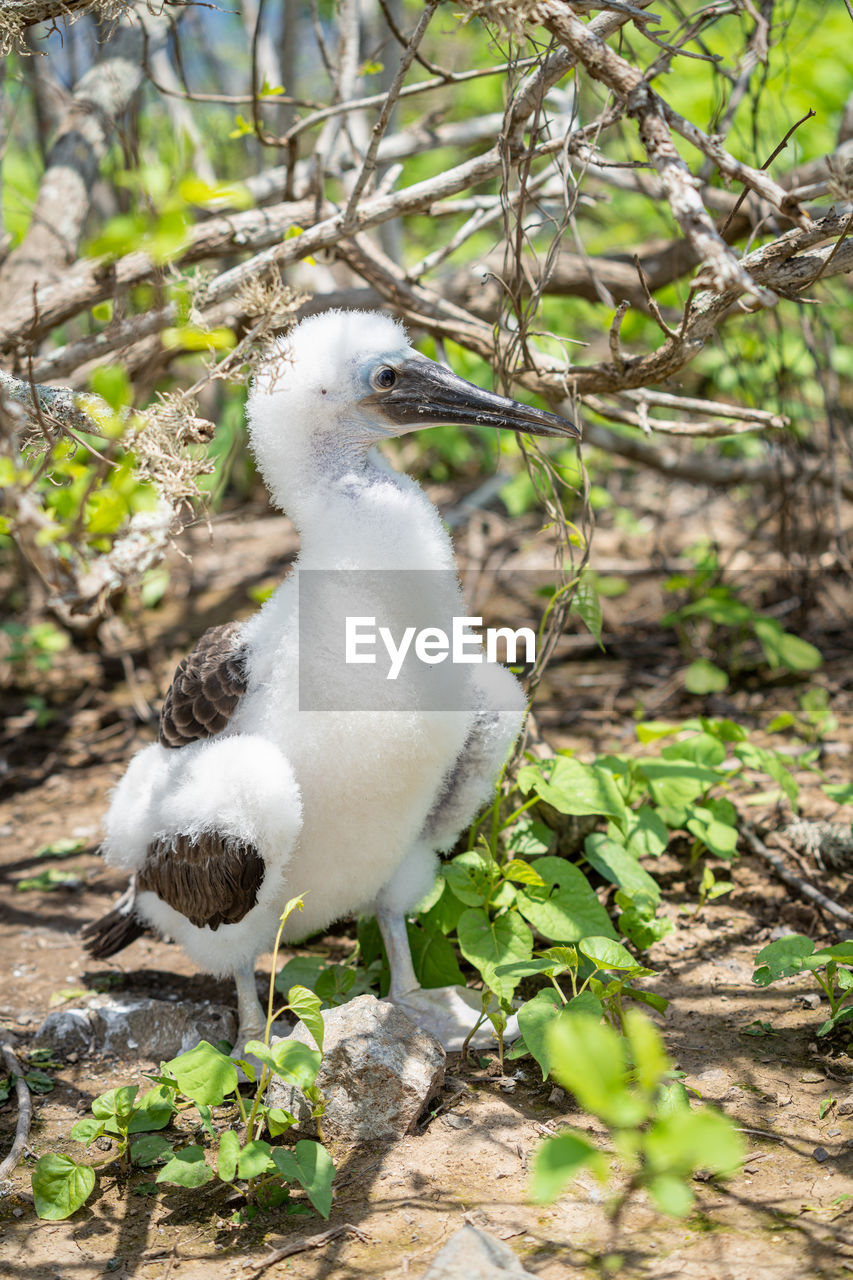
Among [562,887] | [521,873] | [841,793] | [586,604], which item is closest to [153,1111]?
[521,873]

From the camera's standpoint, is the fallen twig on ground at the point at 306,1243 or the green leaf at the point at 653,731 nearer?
the fallen twig on ground at the point at 306,1243

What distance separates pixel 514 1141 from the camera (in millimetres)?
2332

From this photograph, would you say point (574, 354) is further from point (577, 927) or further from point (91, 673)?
point (577, 927)

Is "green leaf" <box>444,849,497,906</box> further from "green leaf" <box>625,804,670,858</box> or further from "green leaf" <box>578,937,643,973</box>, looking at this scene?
"green leaf" <box>625,804,670,858</box>

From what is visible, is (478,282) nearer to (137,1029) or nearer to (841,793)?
(841,793)

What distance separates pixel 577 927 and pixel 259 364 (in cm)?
159

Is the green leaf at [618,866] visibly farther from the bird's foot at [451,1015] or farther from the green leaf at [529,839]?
the bird's foot at [451,1015]

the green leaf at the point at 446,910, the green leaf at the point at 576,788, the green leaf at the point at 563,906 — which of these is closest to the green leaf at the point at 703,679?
the green leaf at the point at 576,788

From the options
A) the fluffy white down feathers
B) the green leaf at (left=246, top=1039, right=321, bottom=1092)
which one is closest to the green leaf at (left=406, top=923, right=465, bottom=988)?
the fluffy white down feathers

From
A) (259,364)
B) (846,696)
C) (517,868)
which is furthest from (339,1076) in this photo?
(846,696)

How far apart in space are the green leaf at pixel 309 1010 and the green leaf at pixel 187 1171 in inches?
12.7

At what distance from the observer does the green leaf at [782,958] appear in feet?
8.08

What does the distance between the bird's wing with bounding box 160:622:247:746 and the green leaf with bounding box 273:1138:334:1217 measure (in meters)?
1.02

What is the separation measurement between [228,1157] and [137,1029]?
99cm
